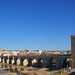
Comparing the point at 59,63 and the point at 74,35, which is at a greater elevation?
the point at 74,35

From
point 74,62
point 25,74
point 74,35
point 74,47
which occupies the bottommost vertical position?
point 25,74

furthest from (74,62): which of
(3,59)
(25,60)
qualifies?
(3,59)

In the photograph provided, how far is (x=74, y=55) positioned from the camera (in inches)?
1658

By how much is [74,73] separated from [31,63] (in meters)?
30.1

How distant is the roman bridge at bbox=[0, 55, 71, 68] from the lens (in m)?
47.2

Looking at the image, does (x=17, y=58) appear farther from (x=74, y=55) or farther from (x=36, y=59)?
(x=74, y=55)

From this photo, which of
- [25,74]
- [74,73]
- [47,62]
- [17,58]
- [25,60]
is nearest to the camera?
[74,73]

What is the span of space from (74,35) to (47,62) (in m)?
18.1

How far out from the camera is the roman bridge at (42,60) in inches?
1858

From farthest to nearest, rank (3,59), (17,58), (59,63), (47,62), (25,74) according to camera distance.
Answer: (3,59)
(17,58)
(47,62)
(59,63)
(25,74)

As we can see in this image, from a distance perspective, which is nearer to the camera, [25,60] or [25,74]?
[25,74]

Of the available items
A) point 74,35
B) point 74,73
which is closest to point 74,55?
point 74,35

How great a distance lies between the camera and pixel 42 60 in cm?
5938

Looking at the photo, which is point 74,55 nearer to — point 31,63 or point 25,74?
point 25,74
